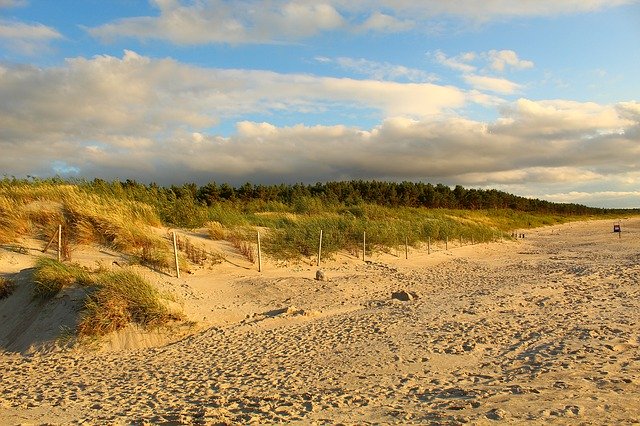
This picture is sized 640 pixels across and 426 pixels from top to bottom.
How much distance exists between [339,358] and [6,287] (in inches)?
295

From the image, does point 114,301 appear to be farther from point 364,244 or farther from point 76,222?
point 364,244

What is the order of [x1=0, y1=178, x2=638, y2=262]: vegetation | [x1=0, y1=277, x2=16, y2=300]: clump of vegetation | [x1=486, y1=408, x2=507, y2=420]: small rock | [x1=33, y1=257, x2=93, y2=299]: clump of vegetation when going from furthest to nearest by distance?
[x1=0, y1=178, x2=638, y2=262]: vegetation
[x1=0, y1=277, x2=16, y2=300]: clump of vegetation
[x1=33, y1=257, x2=93, y2=299]: clump of vegetation
[x1=486, y1=408, x2=507, y2=420]: small rock

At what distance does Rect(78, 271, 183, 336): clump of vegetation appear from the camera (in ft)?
29.4

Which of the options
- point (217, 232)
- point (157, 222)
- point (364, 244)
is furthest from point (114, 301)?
point (364, 244)

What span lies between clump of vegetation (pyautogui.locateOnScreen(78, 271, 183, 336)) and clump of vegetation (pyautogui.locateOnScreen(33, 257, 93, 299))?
71 cm

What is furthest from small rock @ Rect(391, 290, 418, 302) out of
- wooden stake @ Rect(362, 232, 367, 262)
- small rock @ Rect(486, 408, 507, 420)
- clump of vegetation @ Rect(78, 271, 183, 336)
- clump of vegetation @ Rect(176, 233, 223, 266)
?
small rock @ Rect(486, 408, 507, 420)

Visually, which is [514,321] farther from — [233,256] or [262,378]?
[233,256]

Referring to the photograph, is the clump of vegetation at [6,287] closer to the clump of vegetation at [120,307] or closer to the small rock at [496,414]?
the clump of vegetation at [120,307]

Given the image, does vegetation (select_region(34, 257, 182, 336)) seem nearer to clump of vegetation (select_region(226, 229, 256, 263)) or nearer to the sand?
the sand

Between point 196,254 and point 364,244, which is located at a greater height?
point 196,254

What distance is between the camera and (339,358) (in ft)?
25.4

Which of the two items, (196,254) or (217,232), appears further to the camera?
(217,232)

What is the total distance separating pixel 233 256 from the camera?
1620 cm

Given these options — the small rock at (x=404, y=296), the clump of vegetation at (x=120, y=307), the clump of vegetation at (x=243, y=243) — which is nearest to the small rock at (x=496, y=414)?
the clump of vegetation at (x=120, y=307)
